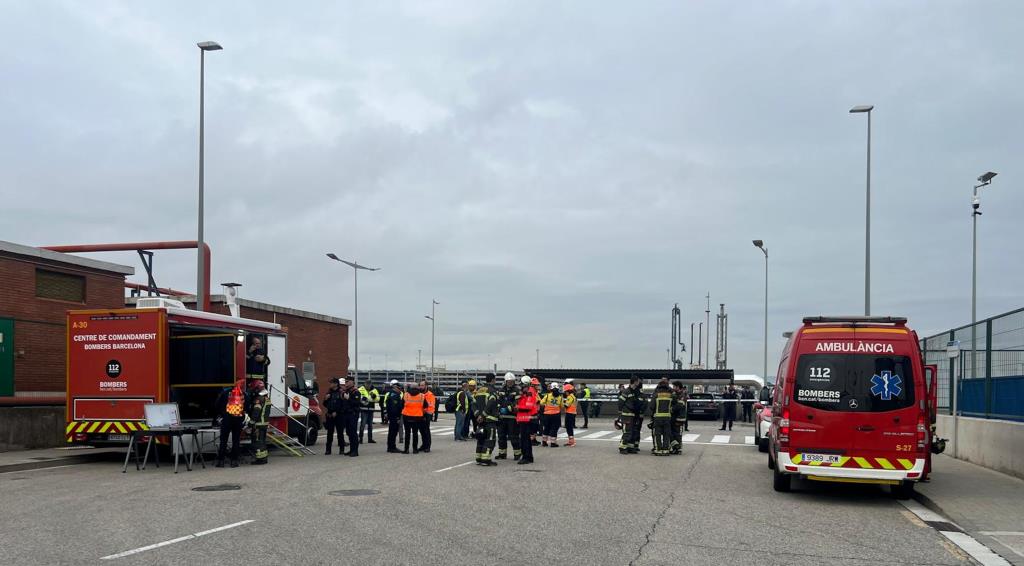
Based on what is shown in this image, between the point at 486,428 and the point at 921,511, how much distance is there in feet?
26.8

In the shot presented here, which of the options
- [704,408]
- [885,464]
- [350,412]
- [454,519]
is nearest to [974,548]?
[885,464]

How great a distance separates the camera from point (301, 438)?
22.4 meters

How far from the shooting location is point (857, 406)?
41.2 ft

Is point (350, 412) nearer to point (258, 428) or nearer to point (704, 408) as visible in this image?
point (258, 428)

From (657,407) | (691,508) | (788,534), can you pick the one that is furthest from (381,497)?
(657,407)

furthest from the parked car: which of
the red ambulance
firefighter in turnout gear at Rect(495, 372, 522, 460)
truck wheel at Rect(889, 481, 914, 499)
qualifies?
the red ambulance

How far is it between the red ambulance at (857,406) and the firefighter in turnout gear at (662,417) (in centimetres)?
735

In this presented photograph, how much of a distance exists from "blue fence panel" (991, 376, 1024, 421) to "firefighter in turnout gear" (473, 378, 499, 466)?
927 centimetres

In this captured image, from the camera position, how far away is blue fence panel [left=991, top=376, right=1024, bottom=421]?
15.7 m

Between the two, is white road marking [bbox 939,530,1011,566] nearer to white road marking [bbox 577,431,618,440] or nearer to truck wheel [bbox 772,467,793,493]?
truck wheel [bbox 772,467,793,493]

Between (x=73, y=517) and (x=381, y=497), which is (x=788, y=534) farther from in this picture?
(x=73, y=517)

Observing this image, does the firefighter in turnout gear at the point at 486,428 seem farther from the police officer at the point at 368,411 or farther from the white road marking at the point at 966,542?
the white road marking at the point at 966,542

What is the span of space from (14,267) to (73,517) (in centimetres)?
1337

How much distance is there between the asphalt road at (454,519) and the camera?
833cm
